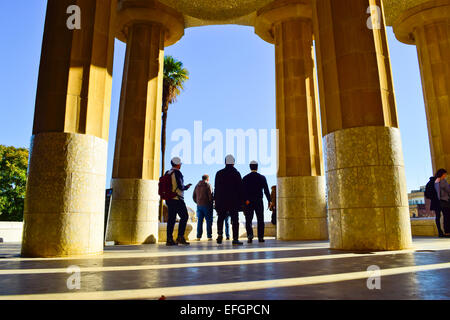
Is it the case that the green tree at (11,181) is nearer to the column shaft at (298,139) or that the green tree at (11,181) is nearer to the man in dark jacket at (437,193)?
the column shaft at (298,139)

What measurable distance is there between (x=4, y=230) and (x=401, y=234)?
55.3 feet

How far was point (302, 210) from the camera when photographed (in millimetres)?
12430

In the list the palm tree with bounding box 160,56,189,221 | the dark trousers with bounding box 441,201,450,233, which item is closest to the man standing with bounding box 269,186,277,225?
the dark trousers with bounding box 441,201,450,233

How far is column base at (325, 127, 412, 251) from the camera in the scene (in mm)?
6852

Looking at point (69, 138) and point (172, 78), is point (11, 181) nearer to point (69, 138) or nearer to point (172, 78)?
point (172, 78)

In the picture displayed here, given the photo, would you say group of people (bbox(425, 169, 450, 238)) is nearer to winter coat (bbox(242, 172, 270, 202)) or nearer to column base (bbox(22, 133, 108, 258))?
winter coat (bbox(242, 172, 270, 202))

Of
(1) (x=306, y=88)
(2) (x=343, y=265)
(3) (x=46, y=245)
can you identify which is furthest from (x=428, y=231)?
(3) (x=46, y=245)

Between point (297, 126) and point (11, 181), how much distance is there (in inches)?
1674

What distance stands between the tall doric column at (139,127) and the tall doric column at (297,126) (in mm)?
4729

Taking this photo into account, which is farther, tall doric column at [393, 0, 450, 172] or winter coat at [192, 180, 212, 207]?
tall doric column at [393, 0, 450, 172]

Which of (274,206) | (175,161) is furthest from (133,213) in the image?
(274,206)

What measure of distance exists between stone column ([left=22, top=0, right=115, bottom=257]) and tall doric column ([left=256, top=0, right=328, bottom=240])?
7296 millimetres

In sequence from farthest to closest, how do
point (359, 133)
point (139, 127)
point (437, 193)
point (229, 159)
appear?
point (139, 127)
point (437, 193)
point (229, 159)
point (359, 133)
